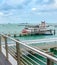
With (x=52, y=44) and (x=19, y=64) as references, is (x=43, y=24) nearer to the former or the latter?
(x=52, y=44)

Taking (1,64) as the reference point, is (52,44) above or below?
below

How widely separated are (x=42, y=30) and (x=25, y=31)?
181 inches

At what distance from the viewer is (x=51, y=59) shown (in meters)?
1.86

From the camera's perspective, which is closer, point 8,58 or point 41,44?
point 8,58

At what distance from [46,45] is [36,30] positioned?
29544 mm

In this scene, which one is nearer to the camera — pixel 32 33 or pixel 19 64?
pixel 19 64

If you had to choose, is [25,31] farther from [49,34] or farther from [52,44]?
[52,44]

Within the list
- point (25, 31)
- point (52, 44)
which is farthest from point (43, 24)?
point (52, 44)

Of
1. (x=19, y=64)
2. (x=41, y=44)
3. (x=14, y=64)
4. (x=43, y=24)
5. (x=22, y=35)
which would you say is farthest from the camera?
(x=43, y=24)

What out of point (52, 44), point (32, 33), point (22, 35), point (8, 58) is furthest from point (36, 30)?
point (8, 58)

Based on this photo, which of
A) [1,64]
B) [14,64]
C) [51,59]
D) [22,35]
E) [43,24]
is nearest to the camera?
[51,59]

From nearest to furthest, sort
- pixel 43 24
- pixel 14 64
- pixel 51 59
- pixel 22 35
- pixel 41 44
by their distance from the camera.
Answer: pixel 51 59
pixel 14 64
pixel 41 44
pixel 22 35
pixel 43 24

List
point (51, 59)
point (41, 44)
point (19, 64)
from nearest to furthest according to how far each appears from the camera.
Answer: point (51, 59) < point (19, 64) < point (41, 44)

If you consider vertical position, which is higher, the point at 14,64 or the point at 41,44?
the point at 14,64
